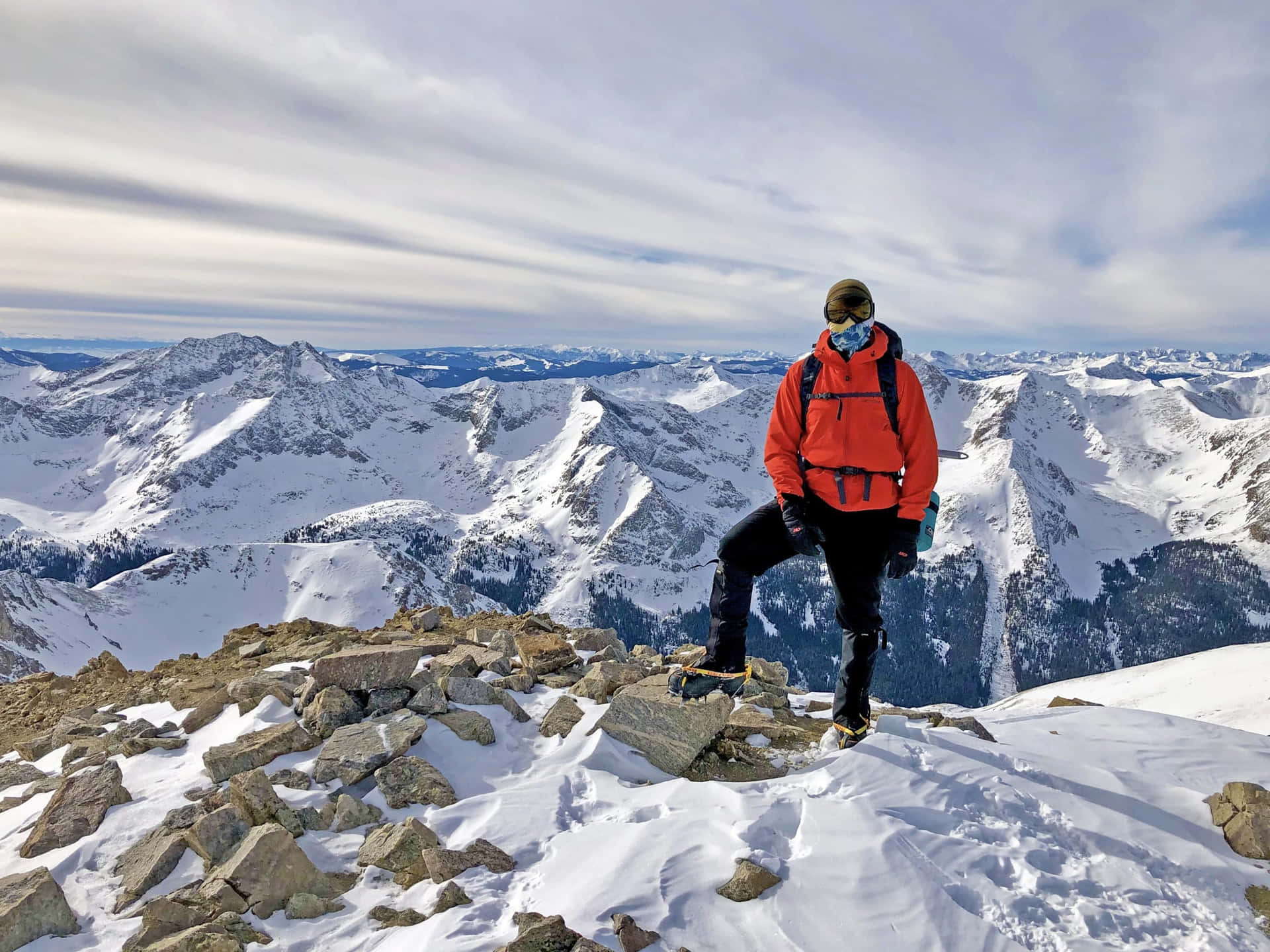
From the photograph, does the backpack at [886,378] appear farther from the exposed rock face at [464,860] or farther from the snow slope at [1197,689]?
the snow slope at [1197,689]

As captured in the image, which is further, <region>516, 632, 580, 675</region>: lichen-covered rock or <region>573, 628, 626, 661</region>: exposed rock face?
<region>573, 628, 626, 661</region>: exposed rock face

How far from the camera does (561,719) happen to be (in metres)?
9.16

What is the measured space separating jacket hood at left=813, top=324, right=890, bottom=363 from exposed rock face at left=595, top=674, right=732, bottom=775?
4.91 meters

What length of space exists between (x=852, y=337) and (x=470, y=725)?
728cm

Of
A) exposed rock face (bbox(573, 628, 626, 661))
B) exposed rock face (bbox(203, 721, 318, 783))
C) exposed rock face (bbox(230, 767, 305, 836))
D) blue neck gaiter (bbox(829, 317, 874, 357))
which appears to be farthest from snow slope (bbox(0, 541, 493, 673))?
blue neck gaiter (bbox(829, 317, 874, 357))

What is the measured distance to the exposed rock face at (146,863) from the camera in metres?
5.91

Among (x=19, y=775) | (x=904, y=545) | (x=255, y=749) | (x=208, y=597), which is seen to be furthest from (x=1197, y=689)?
(x=208, y=597)

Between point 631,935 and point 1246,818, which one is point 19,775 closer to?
point 631,935

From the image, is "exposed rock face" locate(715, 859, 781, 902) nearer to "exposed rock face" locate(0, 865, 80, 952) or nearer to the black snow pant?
the black snow pant

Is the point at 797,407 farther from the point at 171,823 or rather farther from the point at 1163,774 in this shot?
the point at 171,823

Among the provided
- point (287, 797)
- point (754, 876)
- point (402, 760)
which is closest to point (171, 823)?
point (287, 797)

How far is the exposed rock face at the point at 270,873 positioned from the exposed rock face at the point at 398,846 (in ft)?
1.53

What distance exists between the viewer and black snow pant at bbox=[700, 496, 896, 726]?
7.49m

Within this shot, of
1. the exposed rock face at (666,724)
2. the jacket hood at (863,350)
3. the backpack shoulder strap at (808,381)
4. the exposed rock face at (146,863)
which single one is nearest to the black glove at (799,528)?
the backpack shoulder strap at (808,381)
